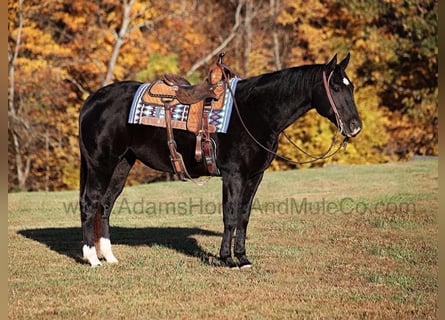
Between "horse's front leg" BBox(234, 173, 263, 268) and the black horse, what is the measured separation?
0.03ft

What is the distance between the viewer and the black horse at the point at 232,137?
770cm

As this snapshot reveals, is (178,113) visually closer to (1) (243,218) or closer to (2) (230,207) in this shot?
(2) (230,207)

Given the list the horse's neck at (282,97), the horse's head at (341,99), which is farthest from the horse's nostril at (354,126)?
the horse's neck at (282,97)

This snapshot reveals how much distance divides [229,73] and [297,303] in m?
2.74

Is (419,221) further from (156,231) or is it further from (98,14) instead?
(98,14)

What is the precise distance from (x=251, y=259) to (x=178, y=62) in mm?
21177

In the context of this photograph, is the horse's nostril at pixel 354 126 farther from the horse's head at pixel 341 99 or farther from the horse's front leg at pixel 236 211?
the horse's front leg at pixel 236 211

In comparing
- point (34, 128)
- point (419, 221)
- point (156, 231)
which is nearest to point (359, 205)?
point (419, 221)

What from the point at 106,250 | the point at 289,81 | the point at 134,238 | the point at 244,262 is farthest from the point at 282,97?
the point at 134,238

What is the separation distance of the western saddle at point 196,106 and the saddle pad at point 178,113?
3 cm

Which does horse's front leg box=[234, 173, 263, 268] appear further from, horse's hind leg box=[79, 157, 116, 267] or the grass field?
horse's hind leg box=[79, 157, 116, 267]

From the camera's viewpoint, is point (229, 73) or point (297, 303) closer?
point (297, 303)

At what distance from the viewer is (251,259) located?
8.66 meters

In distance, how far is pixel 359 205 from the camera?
13562 millimetres
